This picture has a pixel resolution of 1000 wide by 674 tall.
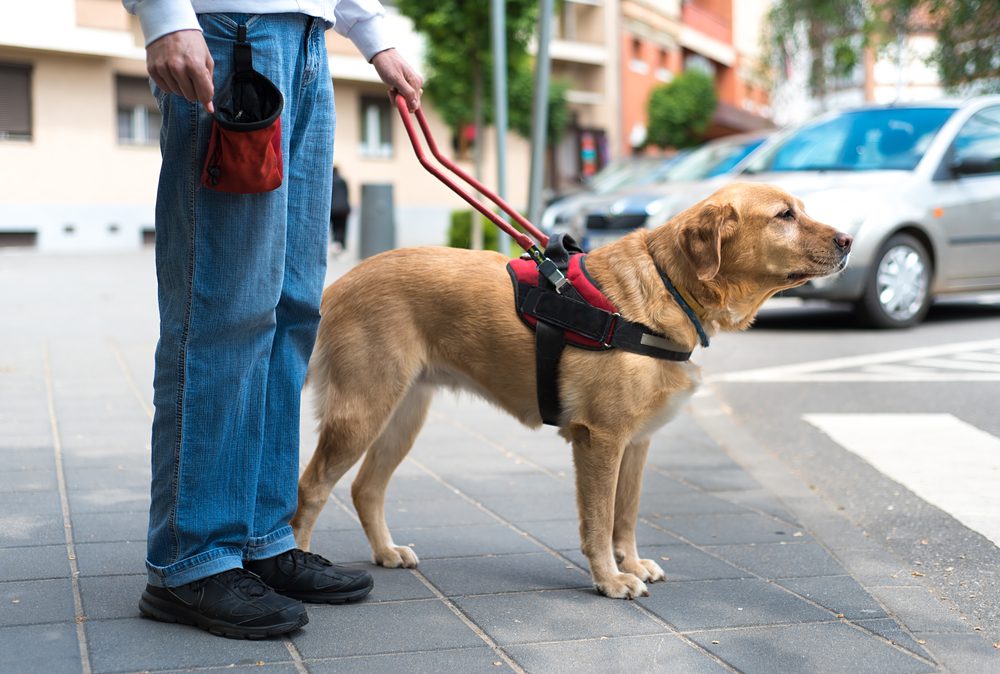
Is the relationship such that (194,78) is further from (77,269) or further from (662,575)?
(77,269)

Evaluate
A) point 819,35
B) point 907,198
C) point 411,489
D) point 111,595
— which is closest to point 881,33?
point 819,35

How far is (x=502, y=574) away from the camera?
3887 mm

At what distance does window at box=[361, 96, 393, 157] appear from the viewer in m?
34.8

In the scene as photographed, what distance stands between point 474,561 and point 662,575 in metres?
0.61

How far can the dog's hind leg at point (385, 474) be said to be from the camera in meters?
4.01

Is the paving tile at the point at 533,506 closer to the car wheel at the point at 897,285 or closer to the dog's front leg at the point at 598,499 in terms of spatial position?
the dog's front leg at the point at 598,499

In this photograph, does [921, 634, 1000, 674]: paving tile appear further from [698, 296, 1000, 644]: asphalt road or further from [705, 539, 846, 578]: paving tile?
[705, 539, 846, 578]: paving tile

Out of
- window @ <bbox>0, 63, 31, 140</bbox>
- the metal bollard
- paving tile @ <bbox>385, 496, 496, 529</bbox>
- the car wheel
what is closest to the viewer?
paving tile @ <bbox>385, 496, 496, 529</bbox>

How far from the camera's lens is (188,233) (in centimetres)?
315

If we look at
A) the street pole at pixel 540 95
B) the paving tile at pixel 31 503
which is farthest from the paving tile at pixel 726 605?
the street pole at pixel 540 95

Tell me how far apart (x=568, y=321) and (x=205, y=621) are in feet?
4.48

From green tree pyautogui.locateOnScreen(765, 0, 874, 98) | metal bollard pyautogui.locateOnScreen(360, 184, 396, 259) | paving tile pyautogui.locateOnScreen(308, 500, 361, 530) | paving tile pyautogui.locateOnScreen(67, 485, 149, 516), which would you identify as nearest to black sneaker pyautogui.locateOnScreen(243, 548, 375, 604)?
paving tile pyautogui.locateOnScreen(308, 500, 361, 530)

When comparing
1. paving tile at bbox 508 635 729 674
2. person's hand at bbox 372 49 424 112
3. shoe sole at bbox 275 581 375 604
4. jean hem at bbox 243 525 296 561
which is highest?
person's hand at bbox 372 49 424 112

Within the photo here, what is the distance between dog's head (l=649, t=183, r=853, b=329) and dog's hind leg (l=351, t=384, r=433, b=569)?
95cm
